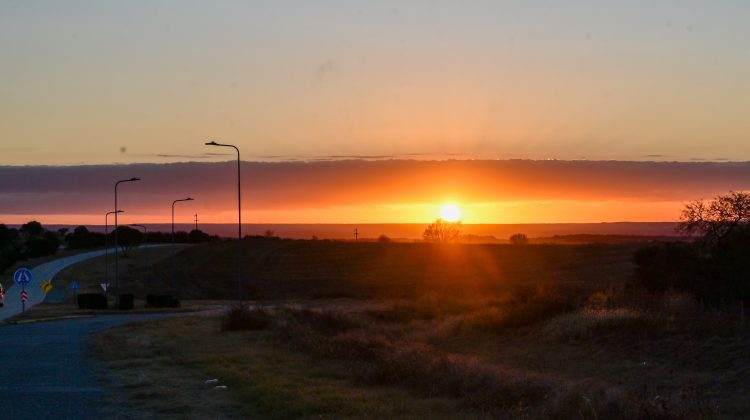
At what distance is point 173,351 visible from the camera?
2730cm

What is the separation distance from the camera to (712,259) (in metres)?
37.2

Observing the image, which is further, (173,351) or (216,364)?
(173,351)

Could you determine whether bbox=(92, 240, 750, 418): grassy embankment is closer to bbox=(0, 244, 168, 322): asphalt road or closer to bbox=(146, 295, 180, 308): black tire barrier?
bbox=(146, 295, 180, 308): black tire barrier

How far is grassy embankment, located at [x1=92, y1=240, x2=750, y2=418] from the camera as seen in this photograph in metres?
15.1

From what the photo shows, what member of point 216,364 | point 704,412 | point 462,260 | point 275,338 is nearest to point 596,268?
point 462,260

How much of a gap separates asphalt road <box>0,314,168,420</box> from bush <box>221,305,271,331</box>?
5.21 m

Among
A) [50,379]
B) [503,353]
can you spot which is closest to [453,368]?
[50,379]

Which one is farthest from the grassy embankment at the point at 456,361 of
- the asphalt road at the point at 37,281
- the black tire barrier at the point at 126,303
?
the asphalt road at the point at 37,281

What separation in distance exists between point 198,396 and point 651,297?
19.6 m

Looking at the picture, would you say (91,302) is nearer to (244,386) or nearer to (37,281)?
(37,281)

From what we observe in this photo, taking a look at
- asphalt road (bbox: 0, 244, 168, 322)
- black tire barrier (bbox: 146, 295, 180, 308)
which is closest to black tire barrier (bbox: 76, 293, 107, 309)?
black tire barrier (bbox: 146, 295, 180, 308)

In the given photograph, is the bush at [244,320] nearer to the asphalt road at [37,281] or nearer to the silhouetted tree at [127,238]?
the asphalt road at [37,281]

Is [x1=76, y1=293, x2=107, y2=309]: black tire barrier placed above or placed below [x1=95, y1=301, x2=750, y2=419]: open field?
below

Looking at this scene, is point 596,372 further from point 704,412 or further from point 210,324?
point 210,324
